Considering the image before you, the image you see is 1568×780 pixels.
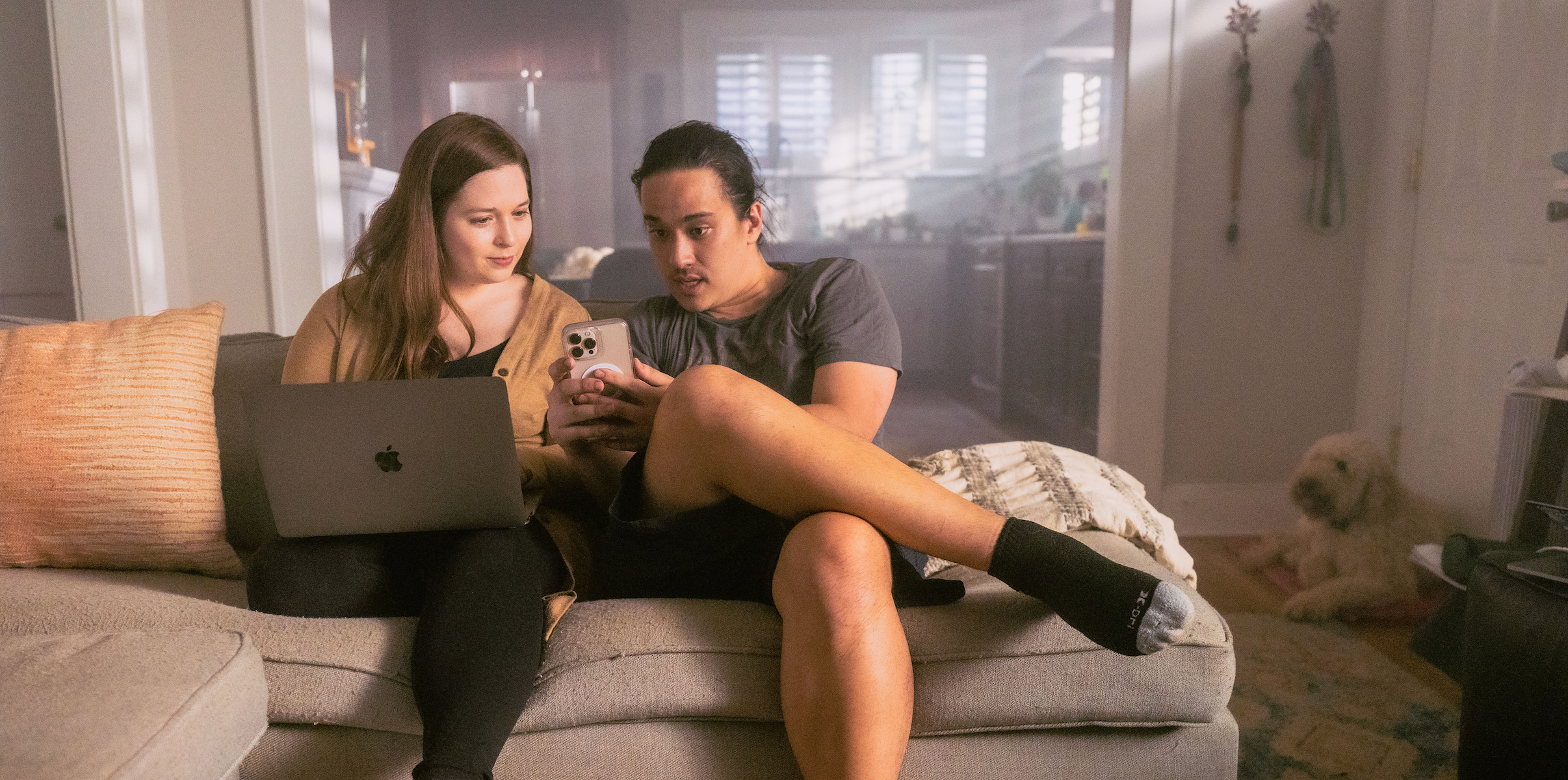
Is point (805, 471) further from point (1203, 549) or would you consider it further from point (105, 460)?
point (1203, 549)

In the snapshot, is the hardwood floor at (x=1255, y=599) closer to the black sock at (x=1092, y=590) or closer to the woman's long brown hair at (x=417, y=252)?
the black sock at (x=1092, y=590)

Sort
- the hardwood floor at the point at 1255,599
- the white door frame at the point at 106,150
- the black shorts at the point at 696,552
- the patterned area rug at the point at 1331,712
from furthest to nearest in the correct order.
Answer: the white door frame at the point at 106,150
the hardwood floor at the point at 1255,599
the patterned area rug at the point at 1331,712
the black shorts at the point at 696,552

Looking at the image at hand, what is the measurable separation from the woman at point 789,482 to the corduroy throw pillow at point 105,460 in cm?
56

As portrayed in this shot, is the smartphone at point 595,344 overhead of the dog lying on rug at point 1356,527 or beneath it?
overhead

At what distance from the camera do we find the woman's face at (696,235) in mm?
1387

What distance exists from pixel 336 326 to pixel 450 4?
236 cm

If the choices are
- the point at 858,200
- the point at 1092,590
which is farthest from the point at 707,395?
the point at 858,200

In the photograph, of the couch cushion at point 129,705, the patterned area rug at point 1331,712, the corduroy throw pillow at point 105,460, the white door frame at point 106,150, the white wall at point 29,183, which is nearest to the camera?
the couch cushion at point 129,705

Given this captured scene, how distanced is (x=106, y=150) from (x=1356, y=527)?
3068mm

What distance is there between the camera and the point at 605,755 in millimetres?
1077

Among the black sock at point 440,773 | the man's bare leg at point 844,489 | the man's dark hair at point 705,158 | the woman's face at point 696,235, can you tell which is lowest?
the black sock at point 440,773

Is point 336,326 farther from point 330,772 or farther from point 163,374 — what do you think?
point 330,772

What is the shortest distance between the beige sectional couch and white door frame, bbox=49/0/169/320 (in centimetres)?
167

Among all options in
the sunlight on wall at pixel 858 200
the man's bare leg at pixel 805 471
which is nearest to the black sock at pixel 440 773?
the man's bare leg at pixel 805 471
